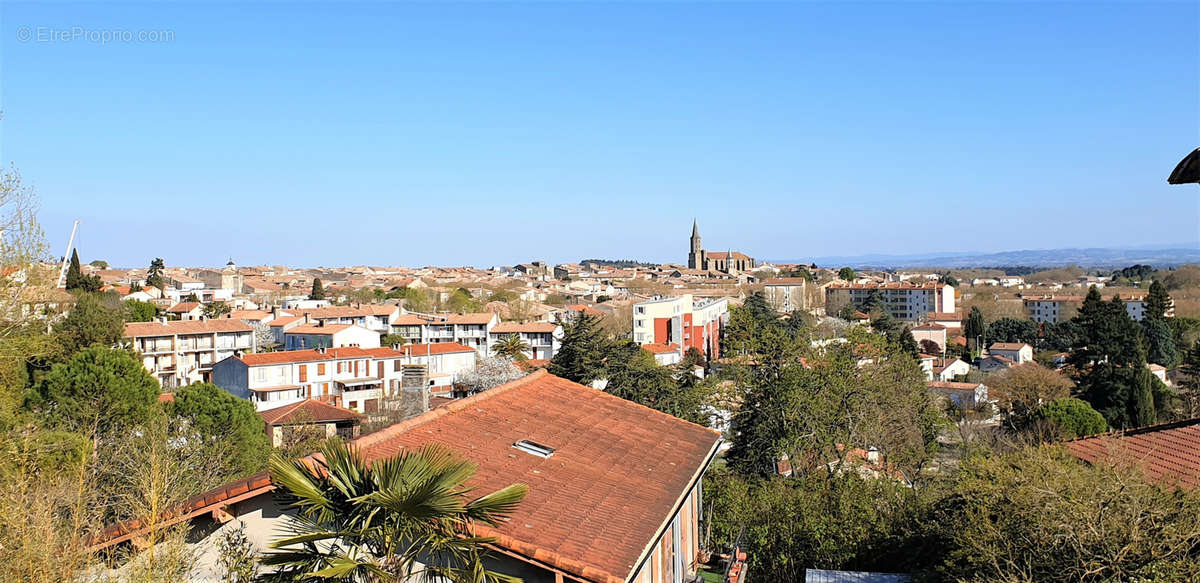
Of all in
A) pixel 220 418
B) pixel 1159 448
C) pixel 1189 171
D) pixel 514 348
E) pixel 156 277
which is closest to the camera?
pixel 1189 171

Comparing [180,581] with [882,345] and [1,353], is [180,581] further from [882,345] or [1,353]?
[882,345]

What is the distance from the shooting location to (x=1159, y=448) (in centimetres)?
1372

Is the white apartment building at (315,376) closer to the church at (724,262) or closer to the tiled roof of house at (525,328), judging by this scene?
the tiled roof of house at (525,328)

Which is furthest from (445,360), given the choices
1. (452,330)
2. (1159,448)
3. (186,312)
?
(1159,448)

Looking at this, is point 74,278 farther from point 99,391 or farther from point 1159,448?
point 1159,448

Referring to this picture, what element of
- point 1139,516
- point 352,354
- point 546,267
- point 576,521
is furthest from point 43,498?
point 546,267

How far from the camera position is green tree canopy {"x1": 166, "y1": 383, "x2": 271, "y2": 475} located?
2525cm

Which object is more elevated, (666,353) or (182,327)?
(182,327)

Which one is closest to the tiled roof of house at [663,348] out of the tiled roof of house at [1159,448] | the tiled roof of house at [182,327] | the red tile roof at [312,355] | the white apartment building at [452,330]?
the white apartment building at [452,330]

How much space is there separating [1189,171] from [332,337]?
5502cm

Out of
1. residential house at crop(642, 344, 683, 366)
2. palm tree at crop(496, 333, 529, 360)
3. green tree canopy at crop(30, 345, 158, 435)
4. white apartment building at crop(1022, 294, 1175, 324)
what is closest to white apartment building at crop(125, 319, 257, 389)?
palm tree at crop(496, 333, 529, 360)

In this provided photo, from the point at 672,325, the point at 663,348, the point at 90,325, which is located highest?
the point at 90,325

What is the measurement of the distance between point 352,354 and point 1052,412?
111 ft

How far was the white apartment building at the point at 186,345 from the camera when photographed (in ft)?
179
